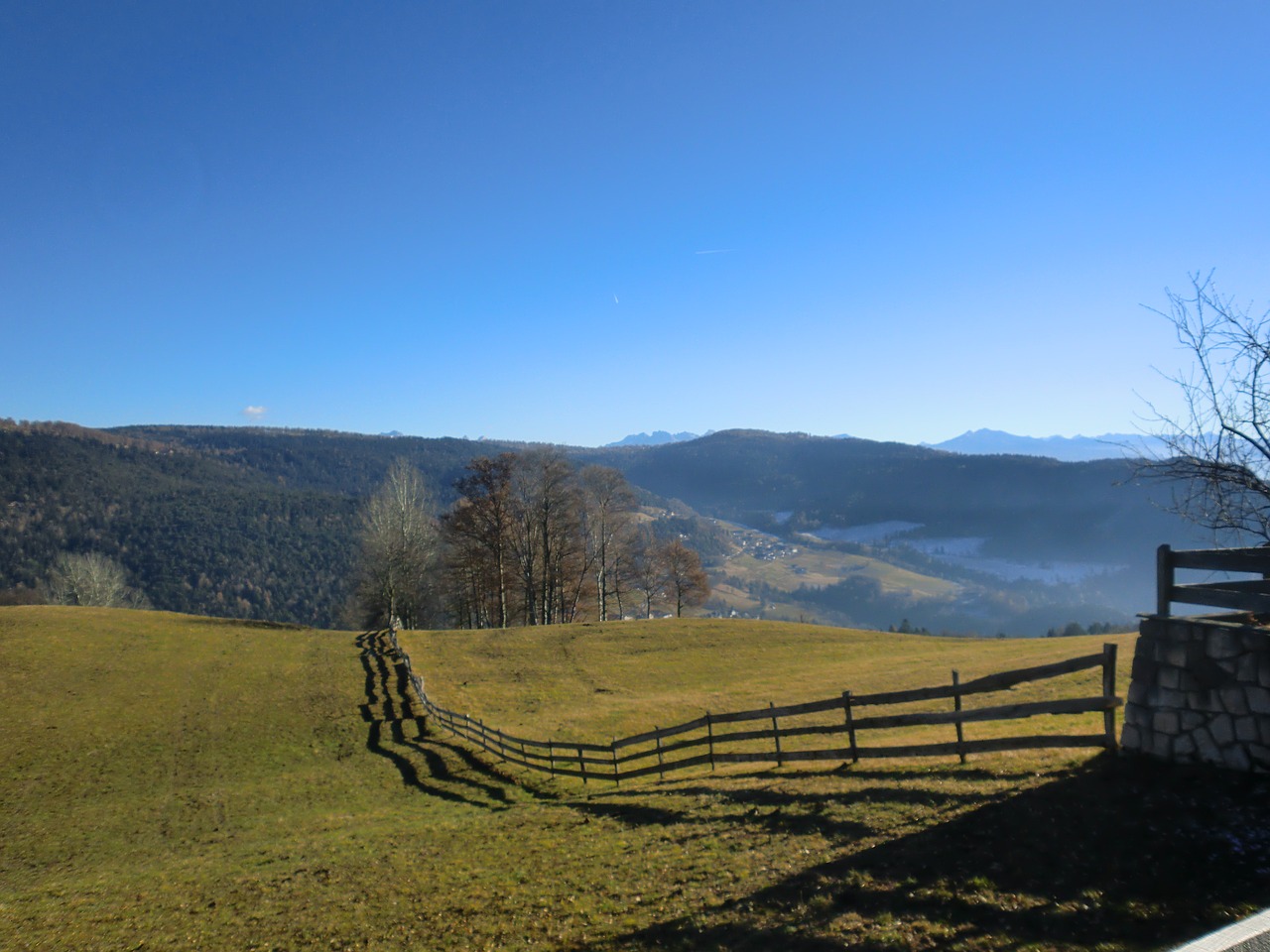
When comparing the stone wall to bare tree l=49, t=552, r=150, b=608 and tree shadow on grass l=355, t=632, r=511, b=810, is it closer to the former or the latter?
tree shadow on grass l=355, t=632, r=511, b=810

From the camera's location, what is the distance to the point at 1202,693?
7.92 m

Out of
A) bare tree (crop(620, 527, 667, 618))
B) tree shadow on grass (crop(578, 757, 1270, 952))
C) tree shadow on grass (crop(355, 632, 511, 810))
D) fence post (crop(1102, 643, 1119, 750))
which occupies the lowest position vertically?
tree shadow on grass (crop(355, 632, 511, 810))

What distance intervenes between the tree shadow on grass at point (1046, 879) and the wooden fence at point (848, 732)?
1.12 meters

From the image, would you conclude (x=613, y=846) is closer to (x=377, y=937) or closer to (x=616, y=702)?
(x=377, y=937)

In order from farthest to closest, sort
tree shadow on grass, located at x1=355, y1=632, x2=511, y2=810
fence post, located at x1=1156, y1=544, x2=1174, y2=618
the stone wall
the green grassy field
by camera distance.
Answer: tree shadow on grass, located at x1=355, y1=632, x2=511, y2=810, fence post, located at x1=1156, y1=544, x2=1174, y2=618, the stone wall, the green grassy field

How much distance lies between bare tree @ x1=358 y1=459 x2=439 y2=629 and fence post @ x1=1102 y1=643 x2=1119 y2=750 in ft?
142

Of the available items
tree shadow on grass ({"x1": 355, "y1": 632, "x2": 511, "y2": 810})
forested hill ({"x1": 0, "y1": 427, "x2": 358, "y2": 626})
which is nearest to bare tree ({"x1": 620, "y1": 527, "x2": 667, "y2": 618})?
tree shadow on grass ({"x1": 355, "y1": 632, "x2": 511, "y2": 810})

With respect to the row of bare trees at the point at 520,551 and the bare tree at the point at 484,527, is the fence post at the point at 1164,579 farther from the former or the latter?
the bare tree at the point at 484,527

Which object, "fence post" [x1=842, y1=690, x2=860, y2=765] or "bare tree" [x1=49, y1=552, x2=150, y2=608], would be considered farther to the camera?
"bare tree" [x1=49, y1=552, x2=150, y2=608]

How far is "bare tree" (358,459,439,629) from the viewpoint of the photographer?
160 ft

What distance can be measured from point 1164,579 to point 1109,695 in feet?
5.68

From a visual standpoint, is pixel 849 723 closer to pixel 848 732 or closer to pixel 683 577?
pixel 848 732

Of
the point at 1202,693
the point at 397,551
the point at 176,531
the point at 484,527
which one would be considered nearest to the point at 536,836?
the point at 1202,693

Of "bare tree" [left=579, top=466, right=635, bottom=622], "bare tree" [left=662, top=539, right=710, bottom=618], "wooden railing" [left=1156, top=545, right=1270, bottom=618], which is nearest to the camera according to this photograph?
"wooden railing" [left=1156, top=545, right=1270, bottom=618]
